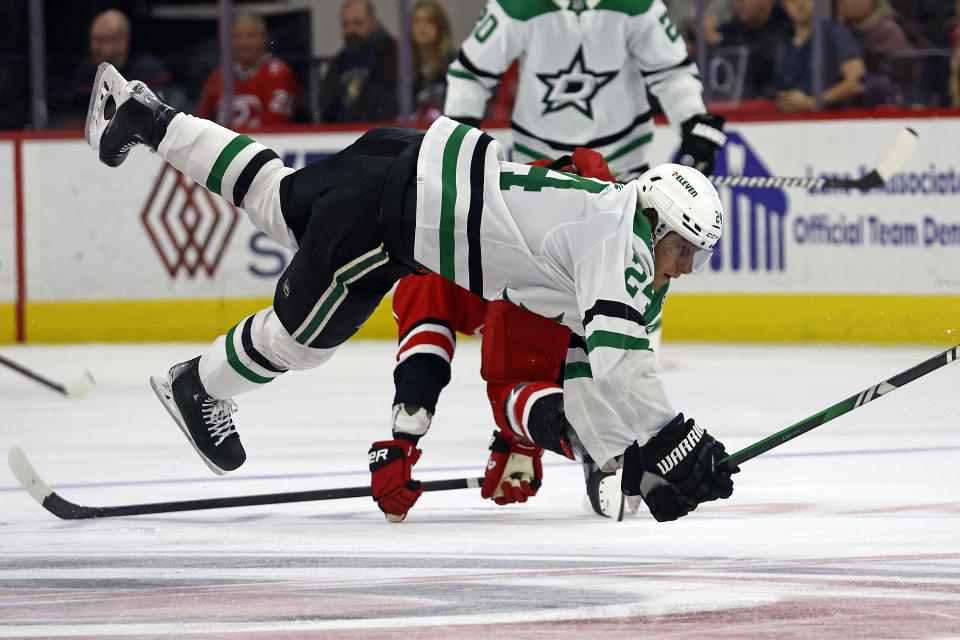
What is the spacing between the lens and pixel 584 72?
15.4 ft

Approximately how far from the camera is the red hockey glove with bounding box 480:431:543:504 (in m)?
3.54

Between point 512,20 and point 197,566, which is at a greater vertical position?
point 512,20

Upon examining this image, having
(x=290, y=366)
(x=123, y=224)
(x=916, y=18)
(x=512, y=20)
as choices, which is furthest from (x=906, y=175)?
(x=290, y=366)

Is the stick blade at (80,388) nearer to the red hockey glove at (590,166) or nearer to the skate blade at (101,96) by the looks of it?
the skate blade at (101,96)

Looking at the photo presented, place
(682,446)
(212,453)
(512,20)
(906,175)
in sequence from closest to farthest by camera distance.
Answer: (682,446) → (212,453) → (512,20) → (906,175)

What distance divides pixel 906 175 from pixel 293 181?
4.00 metres

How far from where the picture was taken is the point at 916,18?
22.5ft

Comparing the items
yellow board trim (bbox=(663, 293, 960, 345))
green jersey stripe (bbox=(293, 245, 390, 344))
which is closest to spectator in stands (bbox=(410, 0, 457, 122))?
yellow board trim (bbox=(663, 293, 960, 345))

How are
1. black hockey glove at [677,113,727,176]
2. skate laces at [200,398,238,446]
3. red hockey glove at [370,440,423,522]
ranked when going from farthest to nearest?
1. black hockey glove at [677,113,727,176]
2. skate laces at [200,398,238,446]
3. red hockey glove at [370,440,423,522]

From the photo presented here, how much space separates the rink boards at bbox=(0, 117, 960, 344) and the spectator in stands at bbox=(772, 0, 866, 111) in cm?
13

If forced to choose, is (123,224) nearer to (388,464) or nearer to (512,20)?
(512,20)

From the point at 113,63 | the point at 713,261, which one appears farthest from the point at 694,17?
the point at 113,63

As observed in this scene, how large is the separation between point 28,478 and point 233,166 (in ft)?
2.68

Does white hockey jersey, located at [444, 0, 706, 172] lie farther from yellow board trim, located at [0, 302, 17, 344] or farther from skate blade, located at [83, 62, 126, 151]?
yellow board trim, located at [0, 302, 17, 344]
